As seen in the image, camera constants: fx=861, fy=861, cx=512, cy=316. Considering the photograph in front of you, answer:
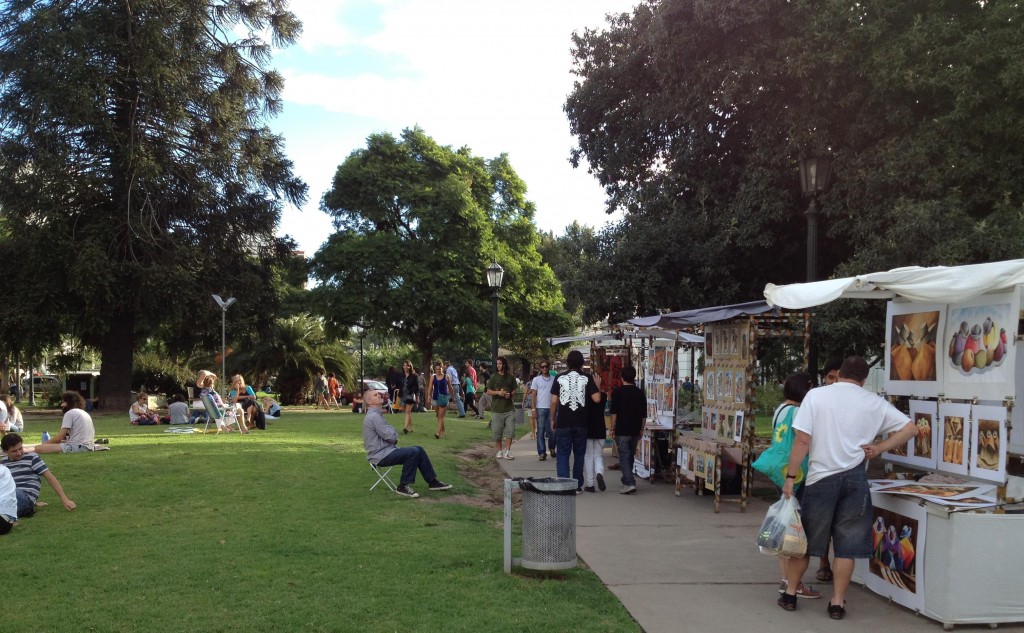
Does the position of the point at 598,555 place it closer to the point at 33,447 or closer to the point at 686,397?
the point at 33,447

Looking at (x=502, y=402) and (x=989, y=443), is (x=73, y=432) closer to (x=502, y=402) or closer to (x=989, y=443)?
(x=502, y=402)

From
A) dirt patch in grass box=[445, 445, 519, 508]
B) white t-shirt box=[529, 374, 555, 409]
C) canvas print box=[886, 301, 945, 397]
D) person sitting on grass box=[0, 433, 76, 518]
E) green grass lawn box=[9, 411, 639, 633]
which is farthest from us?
white t-shirt box=[529, 374, 555, 409]

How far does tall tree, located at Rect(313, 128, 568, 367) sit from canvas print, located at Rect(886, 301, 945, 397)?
104ft

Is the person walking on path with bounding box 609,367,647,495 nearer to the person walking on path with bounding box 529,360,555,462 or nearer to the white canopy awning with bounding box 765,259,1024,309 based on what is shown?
the person walking on path with bounding box 529,360,555,462

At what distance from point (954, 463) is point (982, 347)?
915mm

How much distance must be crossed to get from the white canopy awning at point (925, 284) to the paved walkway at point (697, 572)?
226cm

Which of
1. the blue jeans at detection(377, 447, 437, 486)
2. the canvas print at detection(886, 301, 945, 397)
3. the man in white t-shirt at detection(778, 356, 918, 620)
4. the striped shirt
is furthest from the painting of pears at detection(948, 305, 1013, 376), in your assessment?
the striped shirt

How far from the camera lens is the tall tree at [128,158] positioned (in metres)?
25.3

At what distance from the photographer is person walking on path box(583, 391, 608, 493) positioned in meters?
11.5

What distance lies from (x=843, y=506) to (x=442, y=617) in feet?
9.40

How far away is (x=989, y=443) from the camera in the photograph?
621 centimetres

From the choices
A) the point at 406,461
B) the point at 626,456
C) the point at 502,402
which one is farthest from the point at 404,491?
the point at 502,402

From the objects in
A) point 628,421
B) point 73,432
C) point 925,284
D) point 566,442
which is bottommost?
point 73,432

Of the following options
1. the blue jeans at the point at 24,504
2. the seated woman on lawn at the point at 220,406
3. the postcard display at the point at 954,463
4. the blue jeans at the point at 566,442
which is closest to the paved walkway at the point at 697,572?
the postcard display at the point at 954,463
